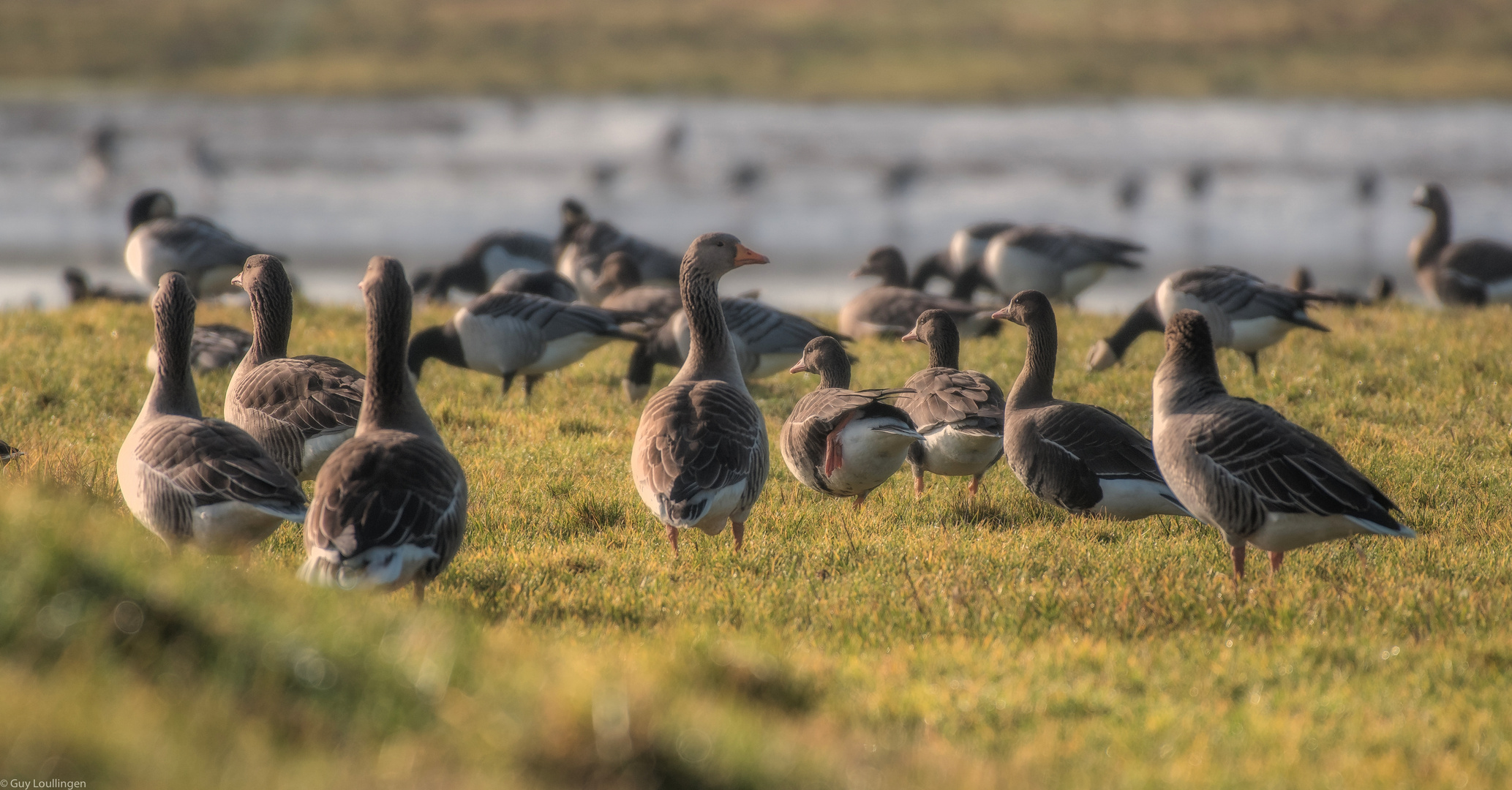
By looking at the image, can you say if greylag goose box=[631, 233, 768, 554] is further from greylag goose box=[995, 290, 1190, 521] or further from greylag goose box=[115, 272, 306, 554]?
greylag goose box=[115, 272, 306, 554]

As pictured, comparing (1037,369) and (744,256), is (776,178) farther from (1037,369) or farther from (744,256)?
(1037,369)

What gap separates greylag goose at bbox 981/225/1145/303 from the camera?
17.7 m

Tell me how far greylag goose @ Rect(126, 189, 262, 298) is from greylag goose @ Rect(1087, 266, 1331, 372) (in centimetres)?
1053

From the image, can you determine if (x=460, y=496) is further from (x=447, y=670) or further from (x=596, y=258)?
(x=596, y=258)

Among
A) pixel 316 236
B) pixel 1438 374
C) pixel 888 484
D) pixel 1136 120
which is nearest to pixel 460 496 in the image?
pixel 888 484

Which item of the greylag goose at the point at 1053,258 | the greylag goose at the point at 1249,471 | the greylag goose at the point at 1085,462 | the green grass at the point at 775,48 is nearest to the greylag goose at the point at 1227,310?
the greylag goose at the point at 1053,258

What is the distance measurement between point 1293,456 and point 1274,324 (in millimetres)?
6039

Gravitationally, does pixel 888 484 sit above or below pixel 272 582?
below

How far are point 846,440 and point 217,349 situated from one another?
7.13 meters

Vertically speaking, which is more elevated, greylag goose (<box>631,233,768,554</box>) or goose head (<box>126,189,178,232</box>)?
goose head (<box>126,189,178,232</box>)

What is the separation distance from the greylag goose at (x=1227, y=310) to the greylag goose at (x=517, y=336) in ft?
17.1

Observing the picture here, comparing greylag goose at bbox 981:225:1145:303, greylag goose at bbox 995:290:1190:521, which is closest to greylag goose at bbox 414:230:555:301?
greylag goose at bbox 981:225:1145:303

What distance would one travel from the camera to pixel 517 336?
12352 mm

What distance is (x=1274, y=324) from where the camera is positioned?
1241cm
